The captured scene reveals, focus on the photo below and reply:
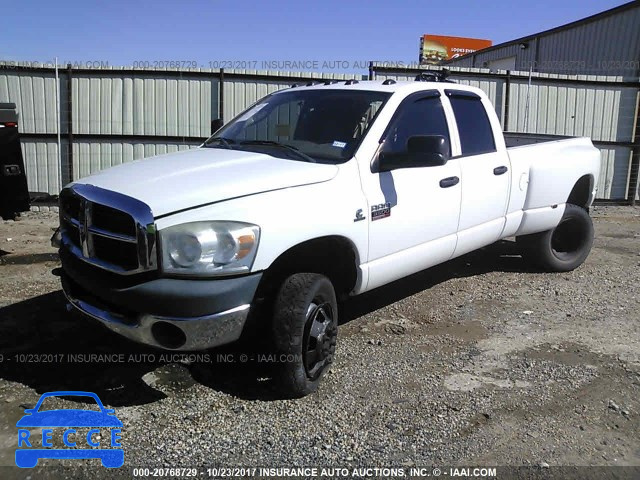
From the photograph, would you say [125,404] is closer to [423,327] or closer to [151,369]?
[151,369]

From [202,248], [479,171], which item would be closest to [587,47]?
[479,171]

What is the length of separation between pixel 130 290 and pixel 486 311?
3.49 m

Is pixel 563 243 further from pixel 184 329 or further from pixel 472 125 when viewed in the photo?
pixel 184 329

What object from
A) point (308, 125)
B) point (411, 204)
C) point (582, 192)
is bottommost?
point (582, 192)

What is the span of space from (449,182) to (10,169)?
474 centimetres

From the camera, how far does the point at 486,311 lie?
5434mm

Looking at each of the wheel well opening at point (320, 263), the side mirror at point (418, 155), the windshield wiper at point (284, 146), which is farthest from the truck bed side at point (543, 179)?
the windshield wiper at point (284, 146)

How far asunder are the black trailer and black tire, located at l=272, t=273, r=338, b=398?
4386 mm

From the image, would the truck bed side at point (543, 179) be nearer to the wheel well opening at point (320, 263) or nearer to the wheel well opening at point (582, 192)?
the wheel well opening at point (582, 192)

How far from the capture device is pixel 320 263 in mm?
3852

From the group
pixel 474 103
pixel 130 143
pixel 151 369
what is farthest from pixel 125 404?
pixel 130 143

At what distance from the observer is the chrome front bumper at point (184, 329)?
3.07 metres

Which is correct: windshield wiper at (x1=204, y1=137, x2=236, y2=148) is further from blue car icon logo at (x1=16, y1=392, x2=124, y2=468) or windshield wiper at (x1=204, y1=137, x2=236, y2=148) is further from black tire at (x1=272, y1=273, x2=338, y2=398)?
blue car icon logo at (x1=16, y1=392, x2=124, y2=468)

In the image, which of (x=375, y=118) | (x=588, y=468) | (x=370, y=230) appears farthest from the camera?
(x=375, y=118)
